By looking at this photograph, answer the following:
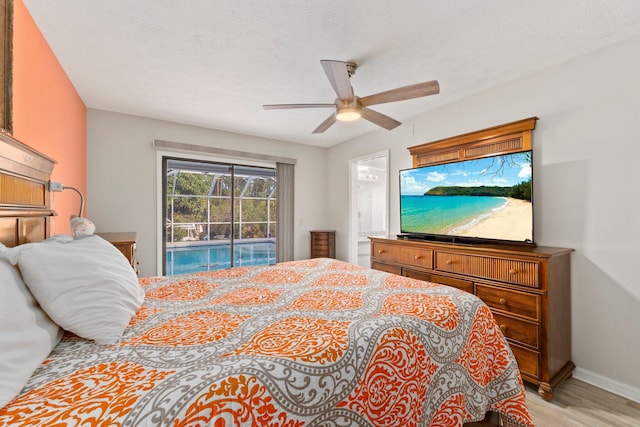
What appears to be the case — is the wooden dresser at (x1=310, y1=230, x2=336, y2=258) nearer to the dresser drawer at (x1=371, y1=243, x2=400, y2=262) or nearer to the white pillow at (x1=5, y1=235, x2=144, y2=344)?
the dresser drawer at (x1=371, y1=243, x2=400, y2=262)

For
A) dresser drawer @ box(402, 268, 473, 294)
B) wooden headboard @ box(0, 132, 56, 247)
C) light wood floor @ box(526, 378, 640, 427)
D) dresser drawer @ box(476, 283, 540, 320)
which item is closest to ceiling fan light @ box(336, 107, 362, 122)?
dresser drawer @ box(402, 268, 473, 294)

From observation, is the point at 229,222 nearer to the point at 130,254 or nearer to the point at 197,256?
the point at 197,256

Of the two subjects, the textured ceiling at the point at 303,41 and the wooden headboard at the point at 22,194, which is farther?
the textured ceiling at the point at 303,41

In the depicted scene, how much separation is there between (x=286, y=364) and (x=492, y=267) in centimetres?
209

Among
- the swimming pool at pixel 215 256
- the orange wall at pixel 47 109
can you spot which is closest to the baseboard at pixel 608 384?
the swimming pool at pixel 215 256

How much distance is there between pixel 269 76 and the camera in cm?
255

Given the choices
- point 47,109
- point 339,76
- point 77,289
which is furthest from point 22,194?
point 339,76

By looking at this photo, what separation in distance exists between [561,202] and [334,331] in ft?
7.93

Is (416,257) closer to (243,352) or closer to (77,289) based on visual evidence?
(243,352)

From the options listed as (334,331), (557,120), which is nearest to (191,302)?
(334,331)

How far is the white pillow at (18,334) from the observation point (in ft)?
2.20

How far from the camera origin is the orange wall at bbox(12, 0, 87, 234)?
167 centimetres

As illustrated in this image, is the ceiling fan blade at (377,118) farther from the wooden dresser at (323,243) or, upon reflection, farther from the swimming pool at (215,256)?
the swimming pool at (215,256)

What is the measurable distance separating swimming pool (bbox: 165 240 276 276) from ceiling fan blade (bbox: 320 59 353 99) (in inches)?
126
